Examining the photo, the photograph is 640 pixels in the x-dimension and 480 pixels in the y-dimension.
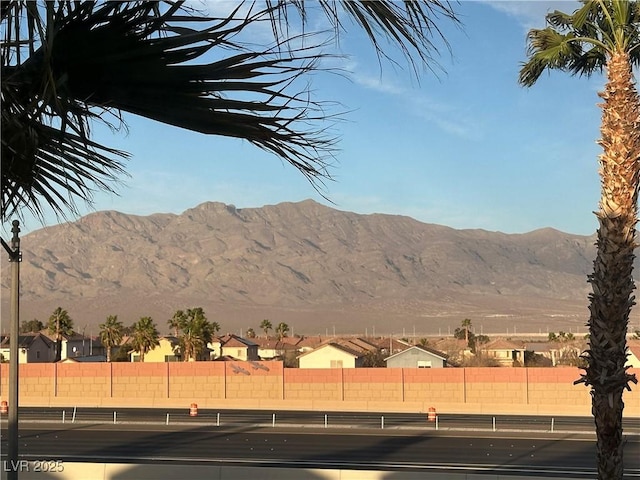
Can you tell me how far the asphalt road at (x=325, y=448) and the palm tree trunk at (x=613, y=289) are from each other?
1333 centimetres

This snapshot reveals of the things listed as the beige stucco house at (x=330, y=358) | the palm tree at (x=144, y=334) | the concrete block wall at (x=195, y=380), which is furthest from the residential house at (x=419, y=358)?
the palm tree at (x=144, y=334)

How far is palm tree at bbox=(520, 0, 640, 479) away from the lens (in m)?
8.03

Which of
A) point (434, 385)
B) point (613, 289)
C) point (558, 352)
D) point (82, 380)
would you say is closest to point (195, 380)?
point (82, 380)

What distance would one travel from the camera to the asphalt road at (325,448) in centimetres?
2353

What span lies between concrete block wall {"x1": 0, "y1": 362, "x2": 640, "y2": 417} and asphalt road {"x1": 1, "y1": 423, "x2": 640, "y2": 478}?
39.4 feet

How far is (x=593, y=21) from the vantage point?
363 inches

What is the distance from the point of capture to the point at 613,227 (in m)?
8.20

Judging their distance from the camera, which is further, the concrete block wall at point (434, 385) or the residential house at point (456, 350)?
the residential house at point (456, 350)

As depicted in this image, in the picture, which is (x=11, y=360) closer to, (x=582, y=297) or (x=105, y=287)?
(x=105, y=287)

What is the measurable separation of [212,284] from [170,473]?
6684 inches

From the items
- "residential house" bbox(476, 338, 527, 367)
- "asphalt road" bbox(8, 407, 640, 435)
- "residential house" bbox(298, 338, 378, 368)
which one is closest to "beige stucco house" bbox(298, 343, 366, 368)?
"residential house" bbox(298, 338, 378, 368)

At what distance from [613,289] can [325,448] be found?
20.7 metres

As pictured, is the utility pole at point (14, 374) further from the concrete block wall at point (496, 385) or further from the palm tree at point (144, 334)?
the palm tree at point (144, 334)

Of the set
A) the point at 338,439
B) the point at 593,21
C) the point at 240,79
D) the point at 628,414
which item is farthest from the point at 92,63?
the point at 628,414
